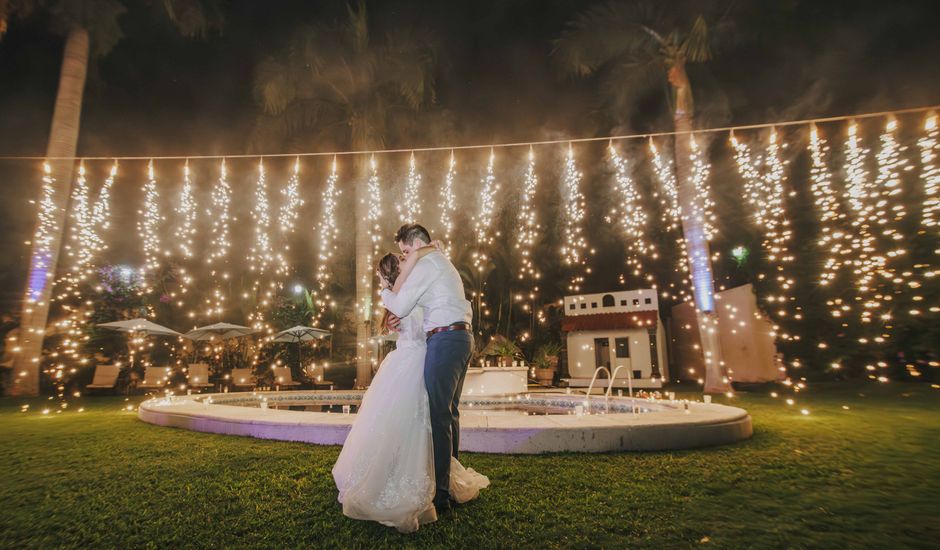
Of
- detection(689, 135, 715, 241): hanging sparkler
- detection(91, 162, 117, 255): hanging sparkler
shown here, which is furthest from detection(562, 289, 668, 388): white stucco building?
detection(91, 162, 117, 255): hanging sparkler

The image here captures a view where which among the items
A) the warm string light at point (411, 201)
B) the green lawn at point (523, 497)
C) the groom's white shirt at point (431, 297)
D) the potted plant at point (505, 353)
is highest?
the warm string light at point (411, 201)

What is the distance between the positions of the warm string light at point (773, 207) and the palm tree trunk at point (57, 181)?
17006 millimetres

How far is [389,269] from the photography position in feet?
10.2

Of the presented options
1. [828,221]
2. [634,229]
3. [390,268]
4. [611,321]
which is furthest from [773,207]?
[390,268]

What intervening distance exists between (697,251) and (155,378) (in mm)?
15987

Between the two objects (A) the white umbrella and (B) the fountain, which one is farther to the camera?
(A) the white umbrella

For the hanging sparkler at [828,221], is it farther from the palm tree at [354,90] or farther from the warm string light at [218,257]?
the warm string light at [218,257]

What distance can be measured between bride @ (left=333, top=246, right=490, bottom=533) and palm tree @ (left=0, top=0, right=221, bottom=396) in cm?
1264

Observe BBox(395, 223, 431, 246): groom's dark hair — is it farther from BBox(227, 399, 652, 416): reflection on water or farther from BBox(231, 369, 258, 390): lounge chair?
BBox(231, 369, 258, 390): lounge chair

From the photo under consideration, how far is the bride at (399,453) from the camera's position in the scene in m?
2.36

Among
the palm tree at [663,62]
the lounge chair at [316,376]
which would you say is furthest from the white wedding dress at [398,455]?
the lounge chair at [316,376]

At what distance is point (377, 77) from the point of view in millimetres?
14414

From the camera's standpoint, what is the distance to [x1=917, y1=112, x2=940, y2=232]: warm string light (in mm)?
6398

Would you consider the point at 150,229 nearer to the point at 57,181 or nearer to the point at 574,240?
the point at 57,181
